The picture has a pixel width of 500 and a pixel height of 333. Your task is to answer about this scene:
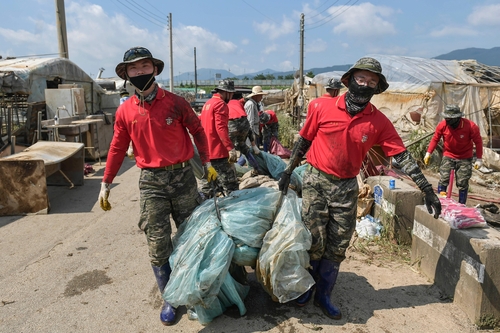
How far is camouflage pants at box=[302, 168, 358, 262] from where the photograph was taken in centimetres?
291

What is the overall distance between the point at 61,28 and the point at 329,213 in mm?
12578

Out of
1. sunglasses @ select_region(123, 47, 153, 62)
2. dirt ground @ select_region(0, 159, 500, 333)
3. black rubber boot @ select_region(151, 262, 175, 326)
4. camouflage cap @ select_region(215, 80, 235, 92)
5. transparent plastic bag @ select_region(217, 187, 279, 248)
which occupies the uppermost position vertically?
sunglasses @ select_region(123, 47, 153, 62)

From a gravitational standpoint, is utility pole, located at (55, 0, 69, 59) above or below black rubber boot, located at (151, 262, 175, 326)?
above

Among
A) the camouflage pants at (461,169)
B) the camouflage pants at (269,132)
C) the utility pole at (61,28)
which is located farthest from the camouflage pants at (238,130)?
the utility pole at (61,28)

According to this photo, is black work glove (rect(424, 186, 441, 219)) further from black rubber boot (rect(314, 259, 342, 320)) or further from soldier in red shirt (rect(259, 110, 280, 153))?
soldier in red shirt (rect(259, 110, 280, 153))

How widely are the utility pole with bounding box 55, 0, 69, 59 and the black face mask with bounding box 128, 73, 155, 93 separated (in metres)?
11.4

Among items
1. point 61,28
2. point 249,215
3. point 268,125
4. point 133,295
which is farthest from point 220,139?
point 61,28

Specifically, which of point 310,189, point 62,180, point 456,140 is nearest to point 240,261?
point 310,189

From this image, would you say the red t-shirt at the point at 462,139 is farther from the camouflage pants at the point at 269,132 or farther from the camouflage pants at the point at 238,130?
the camouflage pants at the point at 269,132

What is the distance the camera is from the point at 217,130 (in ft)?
16.1

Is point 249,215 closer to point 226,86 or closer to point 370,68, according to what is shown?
point 370,68

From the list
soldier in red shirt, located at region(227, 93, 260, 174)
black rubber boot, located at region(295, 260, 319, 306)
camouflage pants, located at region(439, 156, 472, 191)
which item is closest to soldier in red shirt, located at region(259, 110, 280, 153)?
soldier in red shirt, located at region(227, 93, 260, 174)

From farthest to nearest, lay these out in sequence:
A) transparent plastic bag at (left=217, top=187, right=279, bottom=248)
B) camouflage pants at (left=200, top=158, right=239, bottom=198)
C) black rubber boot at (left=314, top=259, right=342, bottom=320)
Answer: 1. camouflage pants at (left=200, top=158, right=239, bottom=198)
2. black rubber boot at (left=314, top=259, right=342, bottom=320)
3. transparent plastic bag at (left=217, top=187, right=279, bottom=248)

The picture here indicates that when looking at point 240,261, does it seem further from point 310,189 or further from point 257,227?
point 310,189
